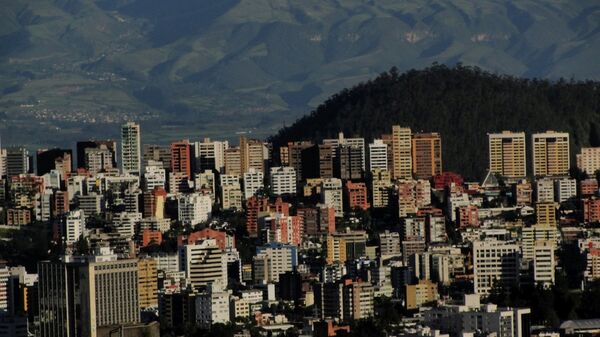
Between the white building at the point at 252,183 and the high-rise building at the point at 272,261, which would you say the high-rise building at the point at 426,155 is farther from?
the high-rise building at the point at 272,261

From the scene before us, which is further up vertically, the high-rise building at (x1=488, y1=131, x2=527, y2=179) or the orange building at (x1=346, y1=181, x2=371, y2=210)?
the high-rise building at (x1=488, y1=131, x2=527, y2=179)

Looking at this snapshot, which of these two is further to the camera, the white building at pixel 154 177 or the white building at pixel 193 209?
the white building at pixel 154 177

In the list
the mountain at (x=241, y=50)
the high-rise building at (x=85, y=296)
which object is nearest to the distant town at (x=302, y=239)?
the high-rise building at (x=85, y=296)

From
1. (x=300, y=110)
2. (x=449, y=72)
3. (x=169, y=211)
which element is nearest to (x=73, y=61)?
(x=300, y=110)

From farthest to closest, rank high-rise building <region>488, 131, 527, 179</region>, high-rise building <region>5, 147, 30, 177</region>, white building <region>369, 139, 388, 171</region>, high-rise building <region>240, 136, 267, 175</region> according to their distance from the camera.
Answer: high-rise building <region>5, 147, 30, 177</region> < high-rise building <region>240, 136, 267, 175</region> < high-rise building <region>488, 131, 527, 179</region> < white building <region>369, 139, 388, 171</region>

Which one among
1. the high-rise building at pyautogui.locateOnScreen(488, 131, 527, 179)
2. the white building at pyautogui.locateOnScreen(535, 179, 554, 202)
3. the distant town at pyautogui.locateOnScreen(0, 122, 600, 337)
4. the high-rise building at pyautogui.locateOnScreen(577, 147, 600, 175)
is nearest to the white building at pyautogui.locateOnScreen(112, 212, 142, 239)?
the distant town at pyautogui.locateOnScreen(0, 122, 600, 337)

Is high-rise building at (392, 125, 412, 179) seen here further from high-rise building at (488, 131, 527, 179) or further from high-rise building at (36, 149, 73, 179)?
high-rise building at (36, 149, 73, 179)

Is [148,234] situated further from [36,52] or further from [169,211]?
[36,52]

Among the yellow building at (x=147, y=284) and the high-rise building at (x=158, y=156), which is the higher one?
the high-rise building at (x=158, y=156)
